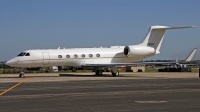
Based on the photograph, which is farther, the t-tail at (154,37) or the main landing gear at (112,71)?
the t-tail at (154,37)

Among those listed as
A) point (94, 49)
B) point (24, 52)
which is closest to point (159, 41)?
point (94, 49)

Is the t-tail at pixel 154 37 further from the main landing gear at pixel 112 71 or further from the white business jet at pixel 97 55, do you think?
the main landing gear at pixel 112 71

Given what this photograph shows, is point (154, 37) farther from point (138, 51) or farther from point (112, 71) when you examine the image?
point (112, 71)

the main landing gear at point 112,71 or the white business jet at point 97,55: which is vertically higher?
the white business jet at point 97,55

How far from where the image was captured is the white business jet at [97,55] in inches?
1411

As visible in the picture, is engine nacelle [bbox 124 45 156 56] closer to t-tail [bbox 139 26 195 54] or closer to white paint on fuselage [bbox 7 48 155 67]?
white paint on fuselage [bbox 7 48 155 67]

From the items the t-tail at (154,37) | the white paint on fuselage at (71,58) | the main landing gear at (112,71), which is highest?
the t-tail at (154,37)

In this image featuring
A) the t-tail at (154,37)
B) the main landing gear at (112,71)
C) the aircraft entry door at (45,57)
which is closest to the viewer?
the aircraft entry door at (45,57)

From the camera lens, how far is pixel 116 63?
123 ft

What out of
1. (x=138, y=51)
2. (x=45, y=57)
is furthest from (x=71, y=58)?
(x=138, y=51)

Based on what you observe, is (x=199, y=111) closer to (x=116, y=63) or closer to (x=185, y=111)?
(x=185, y=111)

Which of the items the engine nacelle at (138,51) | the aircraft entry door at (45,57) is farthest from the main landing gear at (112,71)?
the aircraft entry door at (45,57)

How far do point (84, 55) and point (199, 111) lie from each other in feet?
93.4

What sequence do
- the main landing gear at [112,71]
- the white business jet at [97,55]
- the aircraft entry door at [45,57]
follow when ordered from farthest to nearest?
the main landing gear at [112,71] < the aircraft entry door at [45,57] < the white business jet at [97,55]
